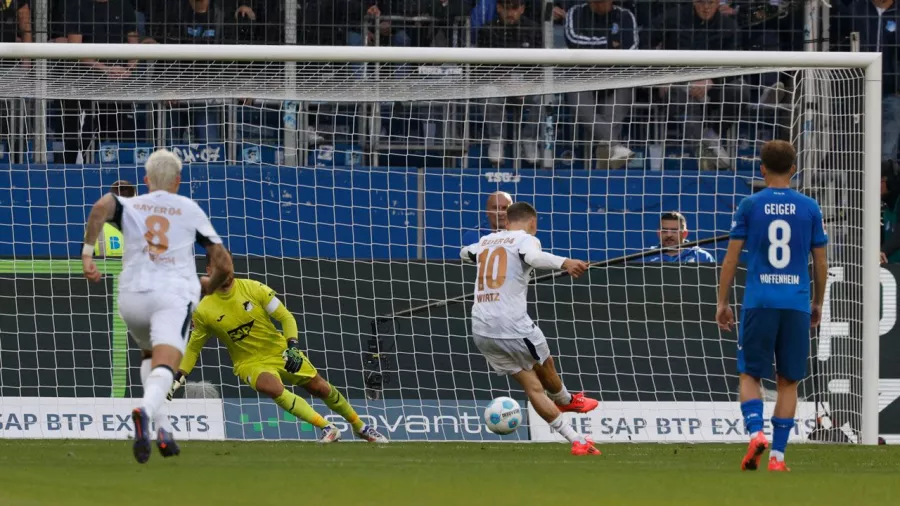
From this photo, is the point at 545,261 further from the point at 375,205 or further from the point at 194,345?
the point at 375,205

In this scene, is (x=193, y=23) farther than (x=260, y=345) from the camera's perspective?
Yes

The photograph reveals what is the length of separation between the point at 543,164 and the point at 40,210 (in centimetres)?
492

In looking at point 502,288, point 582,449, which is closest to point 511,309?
point 502,288

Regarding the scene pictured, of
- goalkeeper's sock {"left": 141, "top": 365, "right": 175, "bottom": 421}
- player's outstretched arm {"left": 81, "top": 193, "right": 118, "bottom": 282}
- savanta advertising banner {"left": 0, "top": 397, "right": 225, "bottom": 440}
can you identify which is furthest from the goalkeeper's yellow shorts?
player's outstretched arm {"left": 81, "top": 193, "right": 118, "bottom": 282}

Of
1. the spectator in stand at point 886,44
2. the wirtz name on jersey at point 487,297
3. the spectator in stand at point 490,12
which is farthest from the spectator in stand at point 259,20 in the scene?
the spectator in stand at point 886,44

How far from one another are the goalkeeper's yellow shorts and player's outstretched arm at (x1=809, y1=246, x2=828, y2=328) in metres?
4.32

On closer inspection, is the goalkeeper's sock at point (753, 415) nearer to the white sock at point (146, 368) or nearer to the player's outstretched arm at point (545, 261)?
the player's outstretched arm at point (545, 261)

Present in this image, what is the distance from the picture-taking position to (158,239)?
777 cm

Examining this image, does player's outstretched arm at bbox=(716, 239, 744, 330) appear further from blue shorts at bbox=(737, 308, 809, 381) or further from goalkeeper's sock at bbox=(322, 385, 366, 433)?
goalkeeper's sock at bbox=(322, 385, 366, 433)

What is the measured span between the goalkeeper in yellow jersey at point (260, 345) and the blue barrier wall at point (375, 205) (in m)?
2.09

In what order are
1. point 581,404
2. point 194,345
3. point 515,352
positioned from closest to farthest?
1. point 515,352
2. point 581,404
3. point 194,345

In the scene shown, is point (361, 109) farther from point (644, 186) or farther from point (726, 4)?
point (726, 4)

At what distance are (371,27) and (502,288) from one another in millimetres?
5418

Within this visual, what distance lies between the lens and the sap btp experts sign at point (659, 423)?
12414 mm
